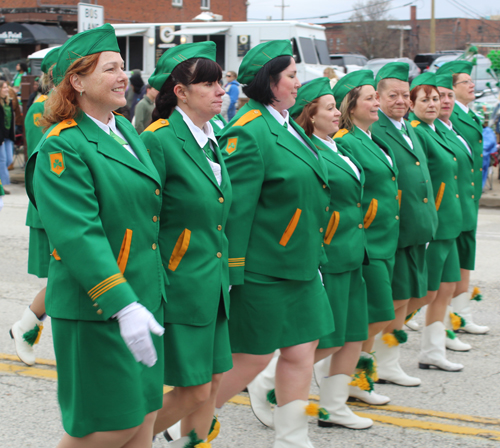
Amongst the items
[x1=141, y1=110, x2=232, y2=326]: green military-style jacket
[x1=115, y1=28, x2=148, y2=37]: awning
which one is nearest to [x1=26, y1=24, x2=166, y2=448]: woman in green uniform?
[x1=141, y1=110, x2=232, y2=326]: green military-style jacket

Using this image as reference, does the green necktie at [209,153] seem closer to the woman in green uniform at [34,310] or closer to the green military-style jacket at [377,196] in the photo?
the green military-style jacket at [377,196]

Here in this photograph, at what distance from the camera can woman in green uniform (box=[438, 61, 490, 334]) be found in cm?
563

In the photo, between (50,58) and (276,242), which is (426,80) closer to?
(276,242)

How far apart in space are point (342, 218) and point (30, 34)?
2951cm

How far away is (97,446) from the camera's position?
2547mm

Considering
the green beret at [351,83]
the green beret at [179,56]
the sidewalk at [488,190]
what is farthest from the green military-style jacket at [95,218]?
the sidewalk at [488,190]

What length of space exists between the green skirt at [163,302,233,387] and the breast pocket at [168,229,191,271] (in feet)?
0.80

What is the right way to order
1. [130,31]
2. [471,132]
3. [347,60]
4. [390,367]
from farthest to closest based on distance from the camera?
[347,60], [130,31], [471,132], [390,367]

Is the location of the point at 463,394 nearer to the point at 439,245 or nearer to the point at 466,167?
the point at 439,245

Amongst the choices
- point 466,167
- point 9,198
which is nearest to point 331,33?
point 9,198

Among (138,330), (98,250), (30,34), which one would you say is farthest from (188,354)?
(30,34)

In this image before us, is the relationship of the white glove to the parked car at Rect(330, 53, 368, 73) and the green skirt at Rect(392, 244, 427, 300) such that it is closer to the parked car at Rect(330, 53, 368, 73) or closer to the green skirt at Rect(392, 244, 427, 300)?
the green skirt at Rect(392, 244, 427, 300)

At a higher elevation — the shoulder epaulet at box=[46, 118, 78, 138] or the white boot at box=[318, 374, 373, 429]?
the shoulder epaulet at box=[46, 118, 78, 138]

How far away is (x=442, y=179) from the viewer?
4.94m
